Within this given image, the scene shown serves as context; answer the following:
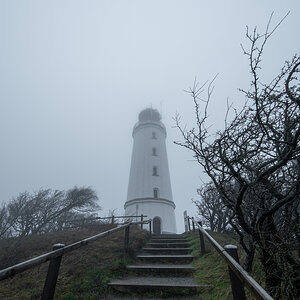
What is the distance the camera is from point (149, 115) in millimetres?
26078

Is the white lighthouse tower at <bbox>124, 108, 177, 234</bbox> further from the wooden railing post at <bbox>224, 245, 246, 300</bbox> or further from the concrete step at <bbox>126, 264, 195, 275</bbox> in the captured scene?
the wooden railing post at <bbox>224, 245, 246, 300</bbox>

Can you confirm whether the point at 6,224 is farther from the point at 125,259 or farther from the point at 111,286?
the point at 111,286

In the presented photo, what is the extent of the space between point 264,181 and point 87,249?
5.49m

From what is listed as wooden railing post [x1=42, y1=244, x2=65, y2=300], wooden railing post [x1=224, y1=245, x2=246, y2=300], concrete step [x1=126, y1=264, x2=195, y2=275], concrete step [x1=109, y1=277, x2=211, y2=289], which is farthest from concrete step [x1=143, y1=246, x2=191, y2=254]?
wooden railing post [x1=224, y1=245, x2=246, y2=300]

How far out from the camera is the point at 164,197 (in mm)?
18594

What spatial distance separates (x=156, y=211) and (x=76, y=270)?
13.2 m

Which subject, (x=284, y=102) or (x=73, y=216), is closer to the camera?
(x=284, y=102)

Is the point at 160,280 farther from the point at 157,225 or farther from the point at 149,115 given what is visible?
the point at 149,115

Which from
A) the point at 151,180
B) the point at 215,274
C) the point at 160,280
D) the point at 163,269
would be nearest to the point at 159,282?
the point at 160,280

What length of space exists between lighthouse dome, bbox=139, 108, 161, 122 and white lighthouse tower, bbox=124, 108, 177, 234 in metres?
1.89

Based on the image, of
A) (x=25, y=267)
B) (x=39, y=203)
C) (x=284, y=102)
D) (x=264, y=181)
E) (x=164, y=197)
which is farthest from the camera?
(x=164, y=197)

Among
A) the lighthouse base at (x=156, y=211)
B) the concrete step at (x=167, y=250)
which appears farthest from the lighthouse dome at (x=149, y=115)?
the concrete step at (x=167, y=250)

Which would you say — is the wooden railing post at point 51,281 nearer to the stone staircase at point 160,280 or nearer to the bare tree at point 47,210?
the stone staircase at point 160,280

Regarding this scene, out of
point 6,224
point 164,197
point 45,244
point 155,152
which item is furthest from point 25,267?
point 155,152
